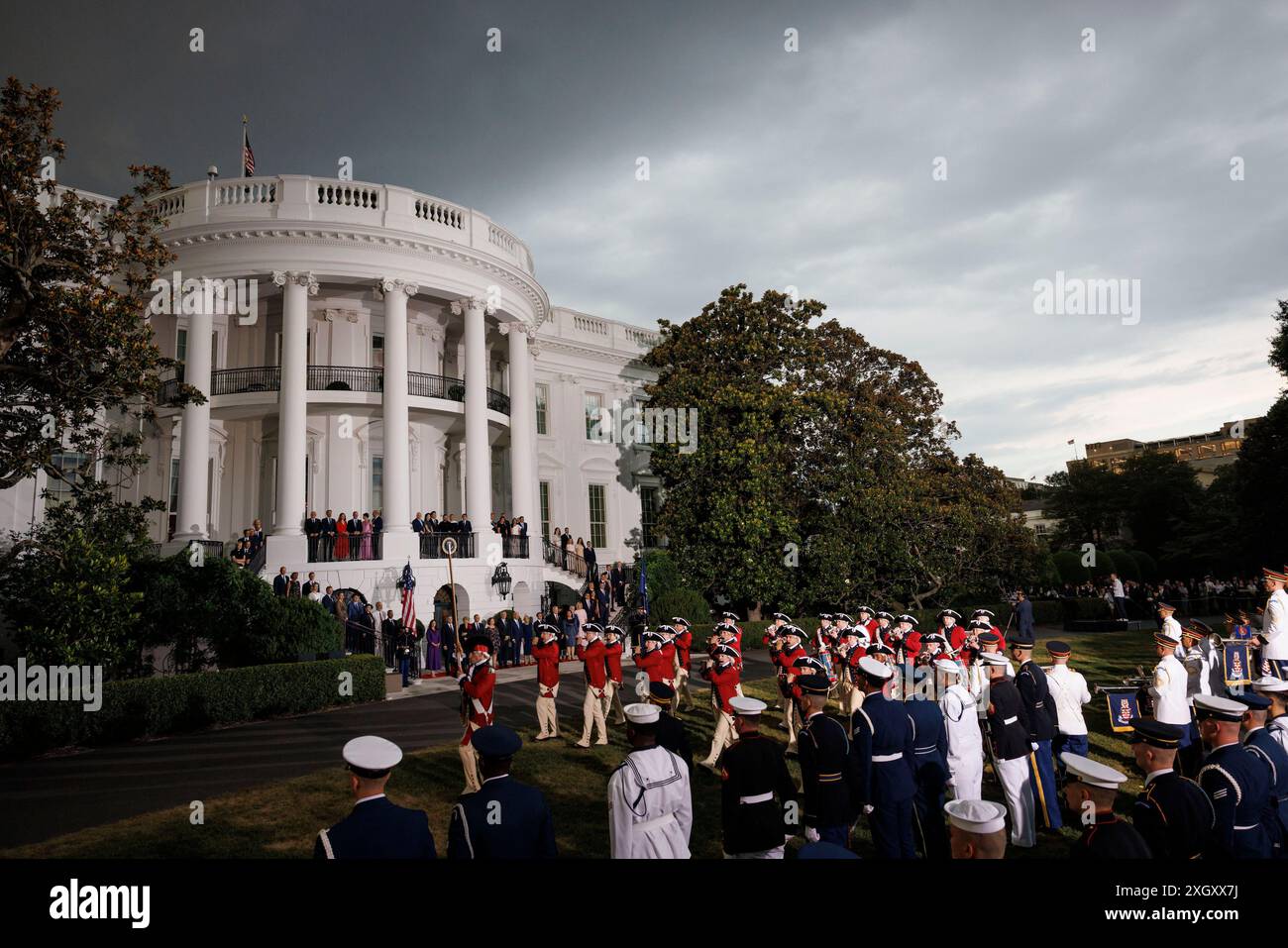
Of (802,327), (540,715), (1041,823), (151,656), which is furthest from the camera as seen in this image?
(802,327)

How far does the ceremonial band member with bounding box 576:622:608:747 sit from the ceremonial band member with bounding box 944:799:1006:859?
898cm

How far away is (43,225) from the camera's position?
13.9 m

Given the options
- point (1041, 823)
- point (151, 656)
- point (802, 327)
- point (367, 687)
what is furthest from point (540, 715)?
point (802, 327)

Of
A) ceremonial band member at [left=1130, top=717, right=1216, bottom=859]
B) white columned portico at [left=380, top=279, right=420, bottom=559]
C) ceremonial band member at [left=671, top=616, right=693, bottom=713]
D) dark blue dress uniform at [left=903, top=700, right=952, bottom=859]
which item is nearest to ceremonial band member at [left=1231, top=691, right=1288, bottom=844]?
ceremonial band member at [left=1130, top=717, right=1216, bottom=859]

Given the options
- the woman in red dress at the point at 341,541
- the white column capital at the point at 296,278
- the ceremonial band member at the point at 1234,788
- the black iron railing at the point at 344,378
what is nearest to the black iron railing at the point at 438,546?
the woman in red dress at the point at 341,541

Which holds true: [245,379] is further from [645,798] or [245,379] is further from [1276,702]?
[1276,702]

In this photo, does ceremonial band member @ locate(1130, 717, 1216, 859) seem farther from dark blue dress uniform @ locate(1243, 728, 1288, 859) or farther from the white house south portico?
the white house south portico

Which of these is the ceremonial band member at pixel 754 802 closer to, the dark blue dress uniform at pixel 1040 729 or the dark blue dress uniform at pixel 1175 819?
the dark blue dress uniform at pixel 1175 819

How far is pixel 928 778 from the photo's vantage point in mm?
6953

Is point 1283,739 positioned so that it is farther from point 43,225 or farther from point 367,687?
point 43,225

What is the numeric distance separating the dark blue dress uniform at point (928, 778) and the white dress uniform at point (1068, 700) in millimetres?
2941

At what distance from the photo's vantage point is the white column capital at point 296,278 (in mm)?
24094
